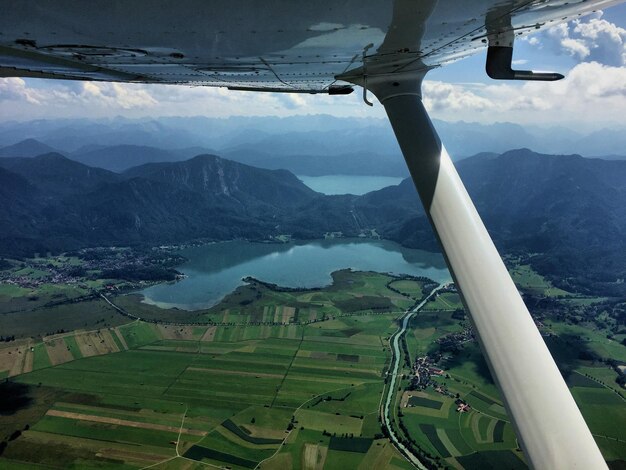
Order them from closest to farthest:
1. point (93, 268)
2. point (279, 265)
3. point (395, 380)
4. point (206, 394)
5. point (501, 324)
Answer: point (501, 324), point (206, 394), point (395, 380), point (279, 265), point (93, 268)

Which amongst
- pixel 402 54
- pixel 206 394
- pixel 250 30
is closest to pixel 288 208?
pixel 206 394

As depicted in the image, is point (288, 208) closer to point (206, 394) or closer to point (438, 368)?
point (438, 368)

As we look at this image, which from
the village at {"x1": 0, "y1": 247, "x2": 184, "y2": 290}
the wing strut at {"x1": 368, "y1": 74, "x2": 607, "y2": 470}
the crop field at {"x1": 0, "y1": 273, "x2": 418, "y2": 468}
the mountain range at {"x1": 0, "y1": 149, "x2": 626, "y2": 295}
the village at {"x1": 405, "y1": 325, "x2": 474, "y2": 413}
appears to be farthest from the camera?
the mountain range at {"x1": 0, "y1": 149, "x2": 626, "y2": 295}

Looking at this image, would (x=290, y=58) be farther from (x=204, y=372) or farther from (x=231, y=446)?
(x=204, y=372)

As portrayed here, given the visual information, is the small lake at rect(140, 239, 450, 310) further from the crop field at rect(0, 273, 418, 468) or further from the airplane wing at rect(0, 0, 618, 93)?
the airplane wing at rect(0, 0, 618, 93)

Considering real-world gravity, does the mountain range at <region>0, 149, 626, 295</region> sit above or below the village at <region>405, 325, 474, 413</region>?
above

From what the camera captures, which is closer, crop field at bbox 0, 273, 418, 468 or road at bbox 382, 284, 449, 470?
road at bbox 382, 284, 449, 470

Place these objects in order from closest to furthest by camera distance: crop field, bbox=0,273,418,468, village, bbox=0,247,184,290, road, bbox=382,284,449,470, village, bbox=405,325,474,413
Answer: road, bbox=382,284,449,470, crop field, bbox=0,273,418,468, village, bbox=405,325,474,413, village, bbox=0,247,184,290

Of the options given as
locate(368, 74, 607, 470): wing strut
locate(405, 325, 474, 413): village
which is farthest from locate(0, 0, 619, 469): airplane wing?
locate(405, 325, 474, 413): village
